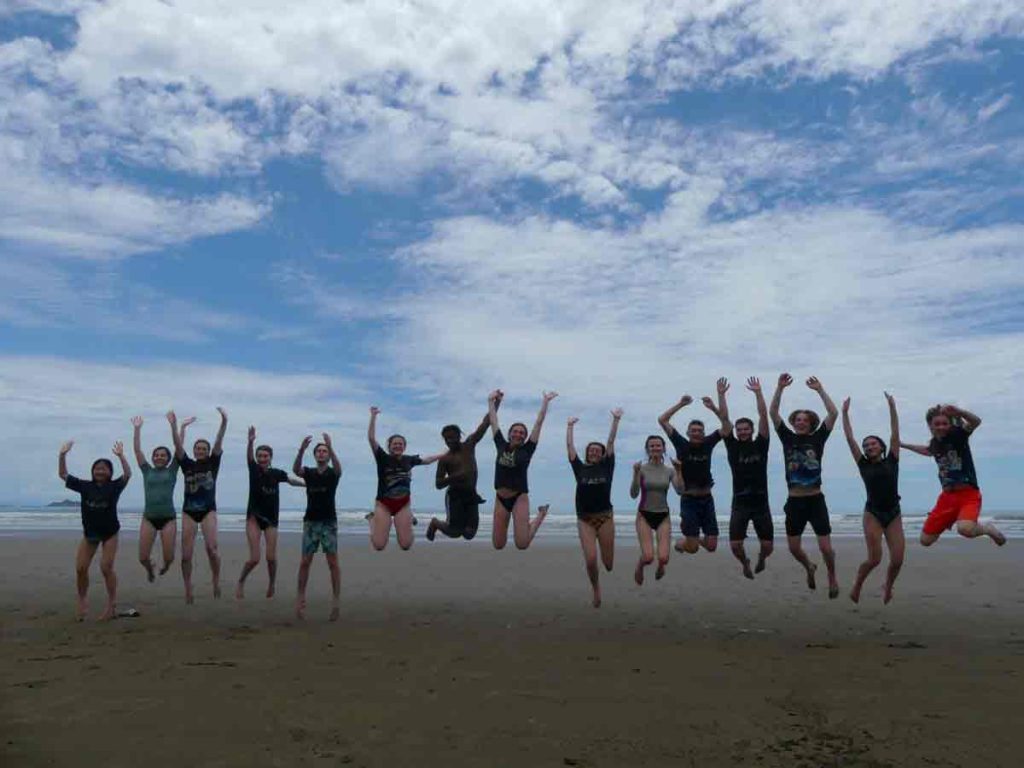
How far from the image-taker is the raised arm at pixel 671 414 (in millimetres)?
11789

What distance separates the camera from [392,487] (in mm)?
12578

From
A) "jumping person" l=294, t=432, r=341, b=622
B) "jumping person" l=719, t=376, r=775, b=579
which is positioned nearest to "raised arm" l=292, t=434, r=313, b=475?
"jumping person" l=294, t=432, r=341, b=622

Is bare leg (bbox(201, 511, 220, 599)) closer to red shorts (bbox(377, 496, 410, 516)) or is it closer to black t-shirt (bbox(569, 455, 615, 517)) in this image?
red shorts (bbox(377, 496, 410, 516))

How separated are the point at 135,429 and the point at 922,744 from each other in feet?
36.3

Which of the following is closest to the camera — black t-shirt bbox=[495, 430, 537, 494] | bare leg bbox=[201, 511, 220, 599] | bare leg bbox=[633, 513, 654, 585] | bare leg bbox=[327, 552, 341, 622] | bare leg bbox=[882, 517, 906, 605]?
bare leg bbox=[882, 517, 906, 605]

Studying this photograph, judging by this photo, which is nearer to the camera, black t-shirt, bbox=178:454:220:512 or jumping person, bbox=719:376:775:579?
jumping person, bbox=719:376:775:579

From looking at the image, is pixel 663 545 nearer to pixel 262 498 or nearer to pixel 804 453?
pixel 804 453

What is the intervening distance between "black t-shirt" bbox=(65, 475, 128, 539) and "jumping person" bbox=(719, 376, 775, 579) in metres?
8.62

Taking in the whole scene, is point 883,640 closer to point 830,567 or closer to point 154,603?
point 830,567

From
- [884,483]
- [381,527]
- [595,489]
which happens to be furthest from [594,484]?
[884,483]

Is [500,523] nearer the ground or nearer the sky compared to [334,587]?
nearer the sky

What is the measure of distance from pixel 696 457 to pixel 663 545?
1378 millimetres

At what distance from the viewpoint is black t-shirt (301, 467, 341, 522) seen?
12156mm

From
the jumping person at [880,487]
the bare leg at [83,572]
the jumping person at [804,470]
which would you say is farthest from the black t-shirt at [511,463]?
the bare leg at [83,572]
